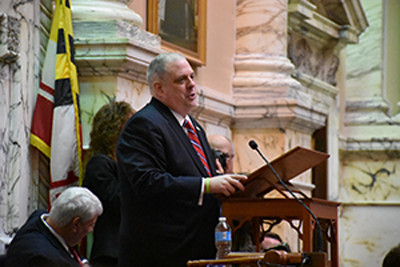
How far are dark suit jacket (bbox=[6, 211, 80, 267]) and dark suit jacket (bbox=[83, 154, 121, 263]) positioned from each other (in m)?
0.96

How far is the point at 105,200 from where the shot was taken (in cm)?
570

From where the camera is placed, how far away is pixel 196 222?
4582mm

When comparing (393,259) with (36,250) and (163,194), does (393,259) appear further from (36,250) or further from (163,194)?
(36,250)

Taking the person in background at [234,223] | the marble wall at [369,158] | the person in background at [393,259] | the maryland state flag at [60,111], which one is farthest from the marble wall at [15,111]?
the marble wall at [369,158]

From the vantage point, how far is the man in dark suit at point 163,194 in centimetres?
441

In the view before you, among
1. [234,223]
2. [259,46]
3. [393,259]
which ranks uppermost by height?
[259,46]

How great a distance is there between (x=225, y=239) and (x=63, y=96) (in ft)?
7.61

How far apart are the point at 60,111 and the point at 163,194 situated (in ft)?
6.53

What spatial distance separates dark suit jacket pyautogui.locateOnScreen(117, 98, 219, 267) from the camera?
450 cm

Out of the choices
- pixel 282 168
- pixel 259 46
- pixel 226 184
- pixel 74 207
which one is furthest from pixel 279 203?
pixel 259 46

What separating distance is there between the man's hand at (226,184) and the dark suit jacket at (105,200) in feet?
4.59

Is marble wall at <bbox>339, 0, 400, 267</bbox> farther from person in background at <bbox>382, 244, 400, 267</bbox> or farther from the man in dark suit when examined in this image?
the man in dark suit

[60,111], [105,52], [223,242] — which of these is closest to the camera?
[223,242]

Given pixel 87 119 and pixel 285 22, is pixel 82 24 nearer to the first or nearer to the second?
pixel 87 119
